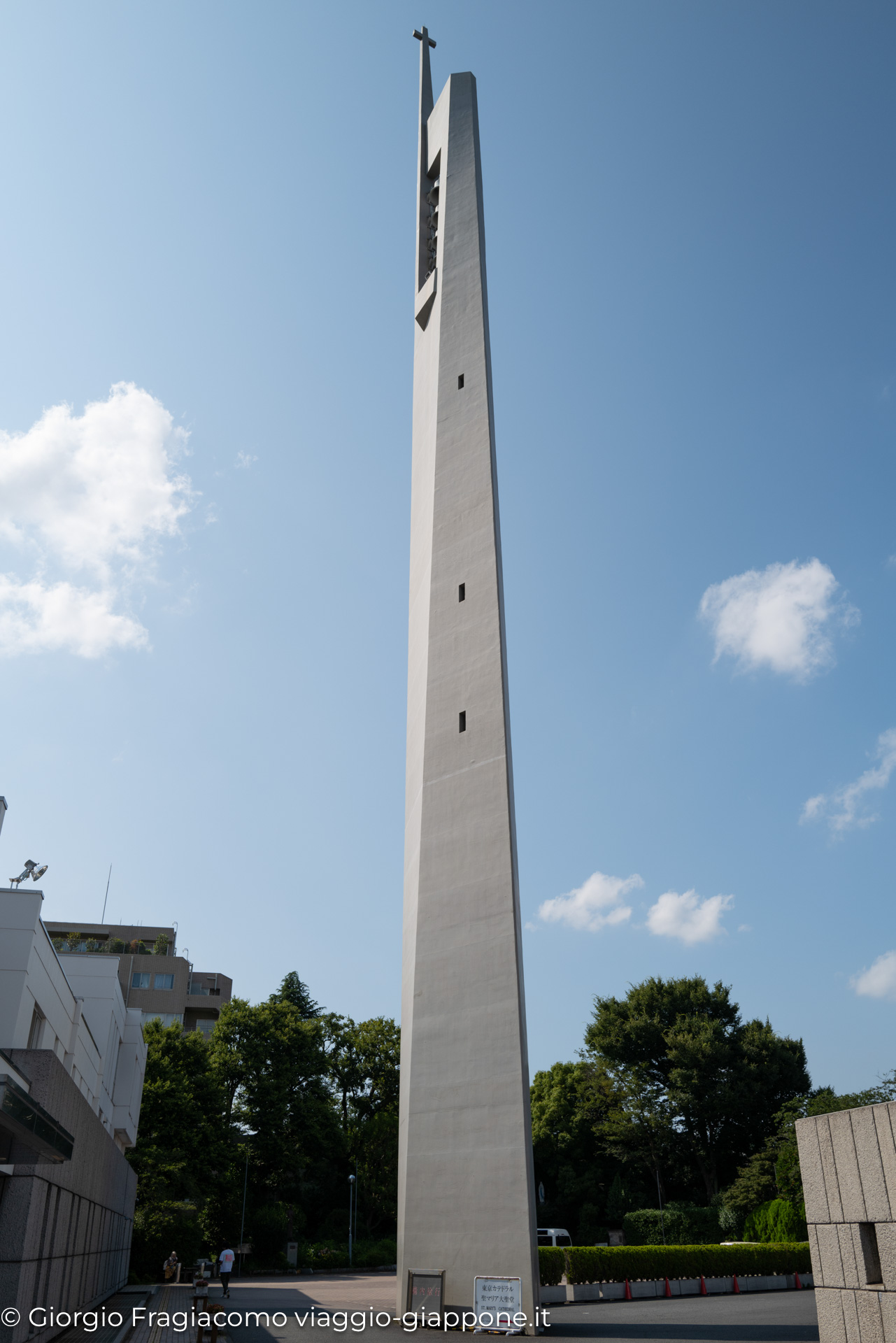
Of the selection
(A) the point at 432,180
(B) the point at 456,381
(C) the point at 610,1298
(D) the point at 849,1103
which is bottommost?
(C) the point at 610,1298

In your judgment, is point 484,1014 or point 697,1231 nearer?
point 484,1014

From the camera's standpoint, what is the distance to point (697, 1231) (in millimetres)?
43406

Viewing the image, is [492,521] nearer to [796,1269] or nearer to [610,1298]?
[610,1298]

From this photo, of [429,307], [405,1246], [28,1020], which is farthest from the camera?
[429,307]

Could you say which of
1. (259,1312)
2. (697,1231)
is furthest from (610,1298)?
(697,1231)

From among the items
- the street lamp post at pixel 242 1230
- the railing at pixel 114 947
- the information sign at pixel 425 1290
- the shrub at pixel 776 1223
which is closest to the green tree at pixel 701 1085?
the shrub at pixel 776 1223

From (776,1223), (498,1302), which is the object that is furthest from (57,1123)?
(776,1223)

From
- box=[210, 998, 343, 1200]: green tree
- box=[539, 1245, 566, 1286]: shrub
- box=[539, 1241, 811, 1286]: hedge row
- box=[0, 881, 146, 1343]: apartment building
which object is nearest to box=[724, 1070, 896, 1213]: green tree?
box=[539, 1241, 811, 1286]: hedge row

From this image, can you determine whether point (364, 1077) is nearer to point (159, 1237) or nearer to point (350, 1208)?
point (350, 1208)

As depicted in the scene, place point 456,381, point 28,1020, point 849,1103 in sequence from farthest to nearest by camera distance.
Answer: point 849,1103 → point 456,381 → point 28,1020

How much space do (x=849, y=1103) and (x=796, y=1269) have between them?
12.1 metres

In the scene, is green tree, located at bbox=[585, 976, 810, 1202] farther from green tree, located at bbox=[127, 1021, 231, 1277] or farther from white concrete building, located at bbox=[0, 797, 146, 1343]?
white concrete building, located at bbox=[0, 797, 146, 1343]

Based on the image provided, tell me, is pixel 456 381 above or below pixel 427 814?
above

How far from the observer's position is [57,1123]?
31.1 ft
